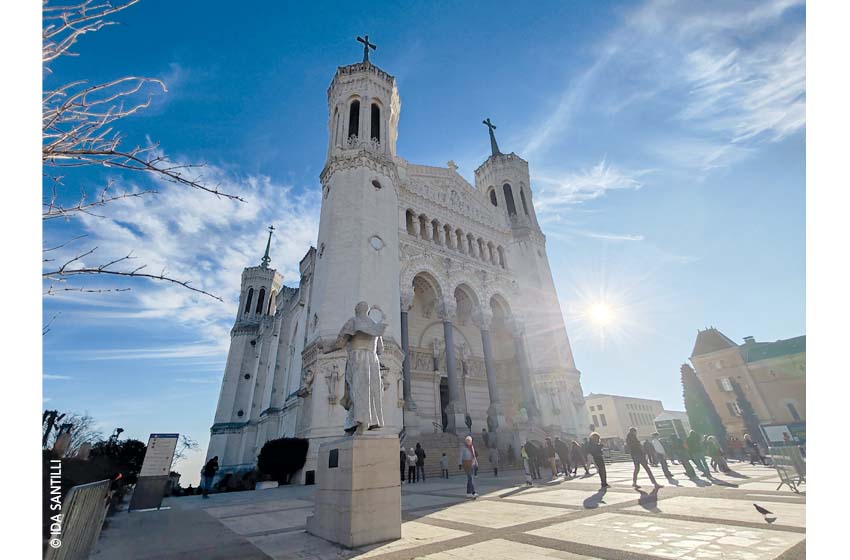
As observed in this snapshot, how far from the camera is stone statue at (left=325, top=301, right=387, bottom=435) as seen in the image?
17.0ft

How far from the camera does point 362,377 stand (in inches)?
215

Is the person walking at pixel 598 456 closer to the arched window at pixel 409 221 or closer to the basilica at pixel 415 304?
the basilica at pixel 415 304

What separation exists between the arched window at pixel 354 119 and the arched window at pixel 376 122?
103 centimetres

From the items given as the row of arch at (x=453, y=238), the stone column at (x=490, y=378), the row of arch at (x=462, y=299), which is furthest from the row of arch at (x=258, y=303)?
the stone column at (x=490, y=378)

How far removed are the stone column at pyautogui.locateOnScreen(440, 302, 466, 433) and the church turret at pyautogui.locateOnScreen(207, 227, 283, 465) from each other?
18.3 m

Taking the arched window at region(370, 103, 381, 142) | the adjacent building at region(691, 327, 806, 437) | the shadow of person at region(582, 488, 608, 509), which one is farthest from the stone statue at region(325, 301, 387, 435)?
the adjacent building at region(691, 327, 806, 437)

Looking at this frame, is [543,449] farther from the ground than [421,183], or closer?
closer

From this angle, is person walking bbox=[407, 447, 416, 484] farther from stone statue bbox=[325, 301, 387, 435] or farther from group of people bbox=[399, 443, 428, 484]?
stone statue bbox=[325, 301, 387, 435]

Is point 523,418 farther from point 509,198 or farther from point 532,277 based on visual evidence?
point 509,198

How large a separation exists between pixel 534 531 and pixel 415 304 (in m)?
20.1

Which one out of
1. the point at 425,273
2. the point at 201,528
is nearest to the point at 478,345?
the point at 425,273

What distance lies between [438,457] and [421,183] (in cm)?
1799
